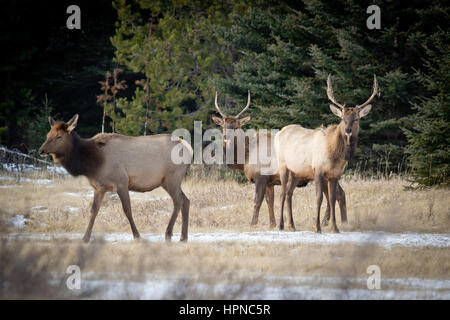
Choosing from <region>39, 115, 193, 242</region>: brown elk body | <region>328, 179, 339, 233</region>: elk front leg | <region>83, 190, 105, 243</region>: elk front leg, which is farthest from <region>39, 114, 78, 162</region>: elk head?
<region>328, 179, 339, 233</region>: elk front leg

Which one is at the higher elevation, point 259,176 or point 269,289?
point 259,176

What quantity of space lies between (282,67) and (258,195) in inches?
395

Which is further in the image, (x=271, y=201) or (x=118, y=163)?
(x=271, y=201)

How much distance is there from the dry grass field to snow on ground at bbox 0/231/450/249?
0.02 metres

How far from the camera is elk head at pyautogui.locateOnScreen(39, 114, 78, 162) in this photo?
10477mm

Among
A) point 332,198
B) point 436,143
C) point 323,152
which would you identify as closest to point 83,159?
point 323,152

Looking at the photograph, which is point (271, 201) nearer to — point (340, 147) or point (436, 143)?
point (340, 147)

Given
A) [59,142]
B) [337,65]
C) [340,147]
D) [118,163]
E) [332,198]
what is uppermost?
[337,65]

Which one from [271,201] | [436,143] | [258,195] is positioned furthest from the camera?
[436,143]

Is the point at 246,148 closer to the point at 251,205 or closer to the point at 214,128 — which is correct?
the point at 251,205

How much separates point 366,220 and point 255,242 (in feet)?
11.9

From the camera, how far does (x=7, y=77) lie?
23.5m

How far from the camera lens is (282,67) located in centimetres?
2212

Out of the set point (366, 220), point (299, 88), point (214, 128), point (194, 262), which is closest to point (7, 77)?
point (214, 128)
